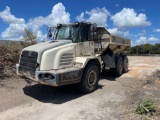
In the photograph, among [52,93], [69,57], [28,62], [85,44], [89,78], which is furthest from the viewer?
[85,44]

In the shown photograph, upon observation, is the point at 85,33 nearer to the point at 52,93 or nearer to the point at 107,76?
the point at 52,93

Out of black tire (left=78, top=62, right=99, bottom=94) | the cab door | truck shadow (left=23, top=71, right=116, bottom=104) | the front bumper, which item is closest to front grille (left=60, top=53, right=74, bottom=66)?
the front bumper

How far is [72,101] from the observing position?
7.28m

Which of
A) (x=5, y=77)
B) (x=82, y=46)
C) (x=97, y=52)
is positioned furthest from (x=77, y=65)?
(x=5, y=77)

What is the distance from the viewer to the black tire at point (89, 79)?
8.00 meters

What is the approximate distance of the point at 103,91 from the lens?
28.3 feet

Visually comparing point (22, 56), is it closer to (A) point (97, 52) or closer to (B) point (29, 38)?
(A) point (97, 52)

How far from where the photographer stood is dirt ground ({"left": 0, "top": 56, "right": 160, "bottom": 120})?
19.6ft

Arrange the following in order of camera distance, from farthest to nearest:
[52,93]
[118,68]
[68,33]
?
[118,68], [68,33], [52,93]

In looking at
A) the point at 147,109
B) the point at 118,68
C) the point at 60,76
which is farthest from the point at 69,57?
the point at 118,68

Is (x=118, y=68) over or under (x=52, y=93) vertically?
over

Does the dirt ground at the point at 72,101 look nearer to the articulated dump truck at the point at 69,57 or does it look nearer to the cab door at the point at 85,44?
the articulated dump truck at the point at 69,57

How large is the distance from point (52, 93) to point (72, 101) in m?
1.23

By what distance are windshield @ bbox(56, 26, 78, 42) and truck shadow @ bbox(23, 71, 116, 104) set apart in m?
1.96
